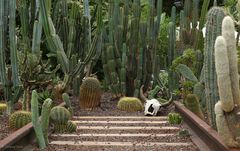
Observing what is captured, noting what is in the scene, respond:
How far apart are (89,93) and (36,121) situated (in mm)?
4144

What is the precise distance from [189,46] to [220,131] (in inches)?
242

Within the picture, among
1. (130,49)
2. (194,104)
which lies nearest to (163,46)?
(130,49)

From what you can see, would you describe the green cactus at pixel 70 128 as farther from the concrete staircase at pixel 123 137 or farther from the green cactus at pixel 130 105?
the green cactus at pixel 130 105

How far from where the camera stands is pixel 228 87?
15.0ft

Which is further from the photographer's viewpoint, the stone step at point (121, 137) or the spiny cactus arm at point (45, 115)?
the stone step at point (121, 137)

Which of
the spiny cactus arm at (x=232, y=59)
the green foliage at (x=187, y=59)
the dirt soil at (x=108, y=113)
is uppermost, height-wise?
the spiny cactus arm at (x=232, y=59)

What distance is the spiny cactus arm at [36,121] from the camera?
218 inches

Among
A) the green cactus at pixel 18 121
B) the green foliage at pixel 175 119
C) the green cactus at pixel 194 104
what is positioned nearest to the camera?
the green cactus at pixel 18 121

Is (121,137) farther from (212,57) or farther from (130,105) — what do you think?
(130,105)

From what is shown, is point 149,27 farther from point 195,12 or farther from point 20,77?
point 20,77

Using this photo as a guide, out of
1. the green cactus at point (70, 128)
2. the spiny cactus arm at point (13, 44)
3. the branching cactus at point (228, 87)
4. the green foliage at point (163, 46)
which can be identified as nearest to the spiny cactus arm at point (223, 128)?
the branching cactus at point (228, 87)

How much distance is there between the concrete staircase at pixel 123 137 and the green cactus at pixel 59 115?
10.5 inches

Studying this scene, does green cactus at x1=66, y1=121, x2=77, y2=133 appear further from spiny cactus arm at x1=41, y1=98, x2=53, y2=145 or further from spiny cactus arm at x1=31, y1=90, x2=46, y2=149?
spiny cactus arm at x1=31, y1=90, x2=46, y2=149

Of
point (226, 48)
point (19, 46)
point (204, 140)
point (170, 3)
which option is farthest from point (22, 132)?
point (170, 3)
